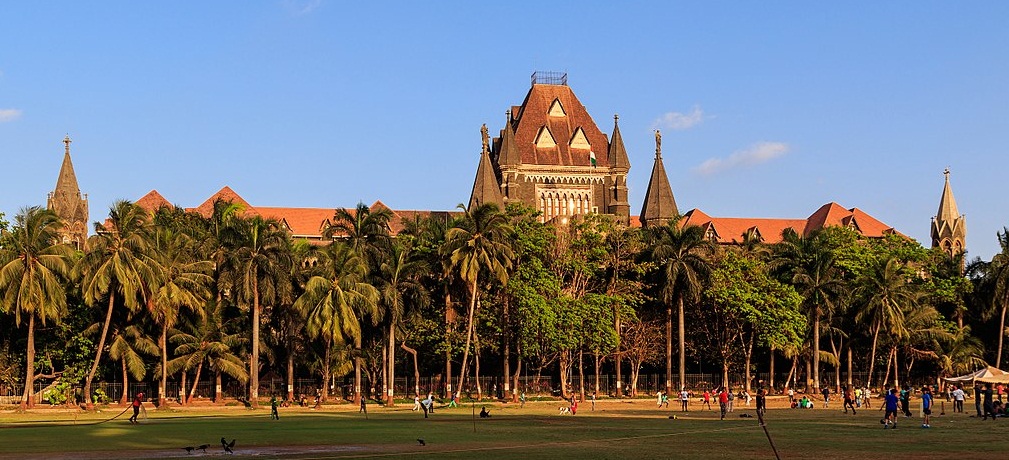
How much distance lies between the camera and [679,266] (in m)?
80.8

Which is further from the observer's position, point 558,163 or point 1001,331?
point 558,163

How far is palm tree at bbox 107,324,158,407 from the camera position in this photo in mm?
69562

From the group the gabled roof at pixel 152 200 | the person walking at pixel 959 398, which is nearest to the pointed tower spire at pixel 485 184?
the gabled roof at pixel 152 200

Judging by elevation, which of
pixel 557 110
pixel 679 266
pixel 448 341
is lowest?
pixel 448 341

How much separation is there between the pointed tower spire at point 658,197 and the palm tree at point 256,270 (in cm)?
5286

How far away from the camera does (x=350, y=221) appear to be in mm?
78125

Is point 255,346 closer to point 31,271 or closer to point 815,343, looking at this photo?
point 31,271

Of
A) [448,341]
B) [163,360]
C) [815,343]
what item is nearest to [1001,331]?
[815,343]

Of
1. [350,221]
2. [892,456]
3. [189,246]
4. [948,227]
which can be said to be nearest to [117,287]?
[189,246]

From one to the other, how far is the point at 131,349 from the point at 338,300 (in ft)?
41.4

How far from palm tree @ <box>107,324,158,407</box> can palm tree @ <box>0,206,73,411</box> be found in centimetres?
469

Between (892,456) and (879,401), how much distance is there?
50.0m

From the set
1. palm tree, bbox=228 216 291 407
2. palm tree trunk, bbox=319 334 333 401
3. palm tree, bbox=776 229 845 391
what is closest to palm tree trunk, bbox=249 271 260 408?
palm tree, bbox=228 216 291 407

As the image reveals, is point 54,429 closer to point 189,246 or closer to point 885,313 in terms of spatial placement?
point 189,246
